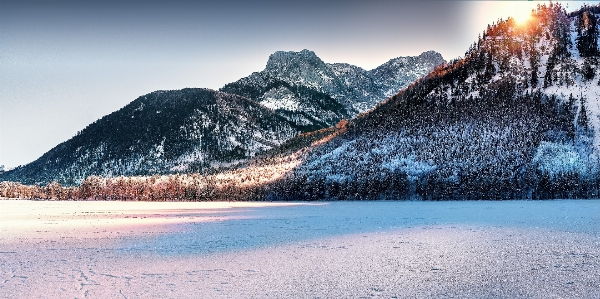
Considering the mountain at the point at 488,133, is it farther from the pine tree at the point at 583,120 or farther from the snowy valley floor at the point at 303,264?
the snowy valley floor at the point at 303,264

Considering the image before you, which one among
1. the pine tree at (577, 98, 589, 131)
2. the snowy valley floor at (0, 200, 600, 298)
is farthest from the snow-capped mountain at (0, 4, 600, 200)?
the snowy valley floor at (0, 200, 600, 298)

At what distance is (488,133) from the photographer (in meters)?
116

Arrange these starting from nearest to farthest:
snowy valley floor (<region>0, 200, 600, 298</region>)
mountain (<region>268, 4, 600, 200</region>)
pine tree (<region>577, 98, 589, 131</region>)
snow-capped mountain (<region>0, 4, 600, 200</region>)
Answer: snowy valley floor (<region>0, 200, 600, 298</region>)
mountain (<region>268, 4, 600, 200</region>)
snow-capped mountain (<region>0, 4, 600, 200</region>)
pine tree (<region>577, 98, 589, 131</region>)

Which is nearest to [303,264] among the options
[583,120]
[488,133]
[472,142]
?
[472,142]

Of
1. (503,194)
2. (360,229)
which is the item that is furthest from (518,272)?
(503,194)

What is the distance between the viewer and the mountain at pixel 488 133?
9550 centimetres

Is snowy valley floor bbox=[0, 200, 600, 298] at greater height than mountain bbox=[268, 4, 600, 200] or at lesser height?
lesser

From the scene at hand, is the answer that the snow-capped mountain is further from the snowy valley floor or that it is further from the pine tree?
the snowy valley floor

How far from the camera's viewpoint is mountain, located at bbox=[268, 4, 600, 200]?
9550cm

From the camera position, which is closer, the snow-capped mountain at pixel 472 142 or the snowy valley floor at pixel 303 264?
the snowy valley floor at pixel 303 264

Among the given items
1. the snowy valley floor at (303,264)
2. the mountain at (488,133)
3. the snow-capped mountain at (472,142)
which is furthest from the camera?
the snow-capped mountain at (472,142)

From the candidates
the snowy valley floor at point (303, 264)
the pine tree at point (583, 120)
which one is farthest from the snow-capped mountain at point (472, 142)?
the snowy valley floor at point (303, 264)

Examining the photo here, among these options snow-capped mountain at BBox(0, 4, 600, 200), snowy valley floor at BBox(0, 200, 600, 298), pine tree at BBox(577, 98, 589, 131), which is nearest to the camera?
snowy valley floor at BBox(0, 200, 600, 298)

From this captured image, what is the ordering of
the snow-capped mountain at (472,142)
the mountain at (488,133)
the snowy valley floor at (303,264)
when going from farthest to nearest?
the snow-capped mountain at (472,142)
the mountain at (488,133)
the snowy valley floor at (303,264)
